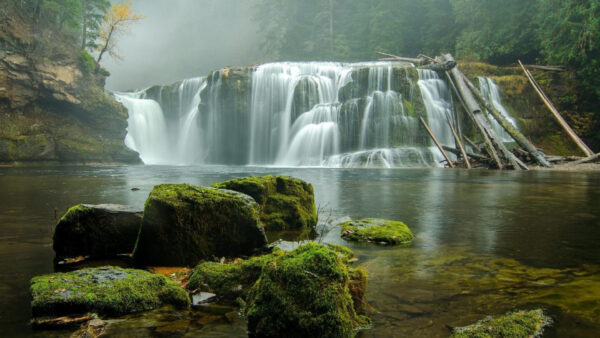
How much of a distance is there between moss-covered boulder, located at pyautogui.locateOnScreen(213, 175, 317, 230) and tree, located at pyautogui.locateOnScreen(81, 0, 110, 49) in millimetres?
35885

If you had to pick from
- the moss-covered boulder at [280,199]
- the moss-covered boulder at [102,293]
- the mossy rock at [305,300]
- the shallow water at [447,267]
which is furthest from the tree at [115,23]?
the mossy rock at [305,300]

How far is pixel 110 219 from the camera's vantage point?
4633mm

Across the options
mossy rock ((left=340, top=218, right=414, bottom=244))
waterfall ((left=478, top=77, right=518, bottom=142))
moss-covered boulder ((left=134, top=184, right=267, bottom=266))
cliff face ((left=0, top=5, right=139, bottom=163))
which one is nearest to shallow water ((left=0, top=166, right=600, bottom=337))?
mossy rock ((left=340, top=218, right=414, bottom=244))

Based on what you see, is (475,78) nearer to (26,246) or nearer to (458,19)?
(458,19)

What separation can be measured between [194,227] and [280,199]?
81.7 inches

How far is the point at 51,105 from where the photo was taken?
28.9 meters

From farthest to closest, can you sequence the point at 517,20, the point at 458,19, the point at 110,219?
the point at 458,19 → the point at 517,20 → the point at 110,219

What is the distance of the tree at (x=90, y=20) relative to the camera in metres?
35.4

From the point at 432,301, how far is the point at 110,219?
3.67m

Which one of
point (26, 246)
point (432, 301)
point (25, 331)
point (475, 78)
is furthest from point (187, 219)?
point (475, 78)

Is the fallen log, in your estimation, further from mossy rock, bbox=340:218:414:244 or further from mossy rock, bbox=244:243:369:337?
mossy rock, bbox=244:243:369:337

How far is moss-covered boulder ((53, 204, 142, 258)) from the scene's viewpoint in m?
4.37

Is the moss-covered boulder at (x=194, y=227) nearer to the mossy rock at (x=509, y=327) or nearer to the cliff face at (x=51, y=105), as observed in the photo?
the mossy rock at (x=509, y=327)

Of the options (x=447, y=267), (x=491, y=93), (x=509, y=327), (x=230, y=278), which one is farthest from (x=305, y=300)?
(x=491, y=93)
